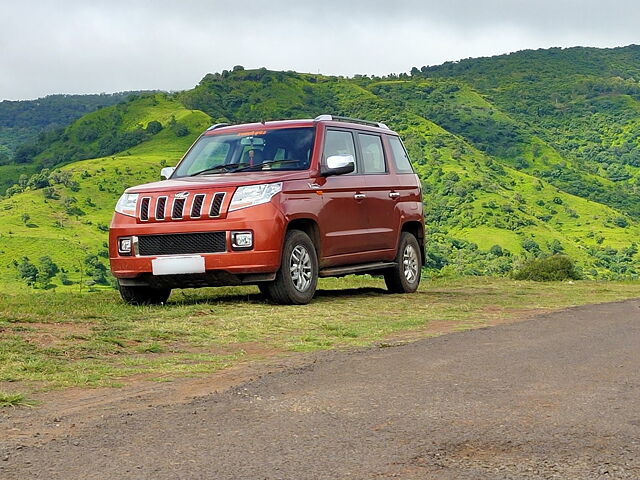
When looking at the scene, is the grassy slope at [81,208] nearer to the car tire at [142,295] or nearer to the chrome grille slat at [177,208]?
the car tire at [142,295]

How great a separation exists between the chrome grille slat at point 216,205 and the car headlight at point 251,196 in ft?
0.39

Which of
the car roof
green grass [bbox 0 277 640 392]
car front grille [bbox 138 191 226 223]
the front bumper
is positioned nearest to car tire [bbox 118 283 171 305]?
green grass [bbox 0 277 640 392]

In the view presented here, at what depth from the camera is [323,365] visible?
719 centimetres

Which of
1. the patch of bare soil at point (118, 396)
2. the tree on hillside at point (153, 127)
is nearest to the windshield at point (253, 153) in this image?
the patch of bare soil at point (118, 396)

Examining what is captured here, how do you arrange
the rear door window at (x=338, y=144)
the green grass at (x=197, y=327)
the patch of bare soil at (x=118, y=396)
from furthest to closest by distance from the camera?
the rear door window at (x=338, y=144) < the green grass at (x=197, y=327) < the patch of bare soil at (x=118, y=396)

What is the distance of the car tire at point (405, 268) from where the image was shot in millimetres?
14031

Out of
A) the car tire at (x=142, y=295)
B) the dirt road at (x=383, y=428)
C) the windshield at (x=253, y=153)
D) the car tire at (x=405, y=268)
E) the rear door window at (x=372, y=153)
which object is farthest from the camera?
the car tire at (x=405, y=268)

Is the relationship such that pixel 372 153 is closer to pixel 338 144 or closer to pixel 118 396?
pixel 338 144

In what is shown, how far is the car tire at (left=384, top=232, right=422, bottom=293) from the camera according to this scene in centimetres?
1403

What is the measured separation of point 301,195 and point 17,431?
268 inches

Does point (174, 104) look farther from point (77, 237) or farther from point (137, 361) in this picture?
point (137, 361)

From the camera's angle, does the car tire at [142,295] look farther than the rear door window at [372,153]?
No

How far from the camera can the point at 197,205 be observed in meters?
11.1

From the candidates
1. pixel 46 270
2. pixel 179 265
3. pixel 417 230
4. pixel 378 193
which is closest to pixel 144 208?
pixel 179 265
